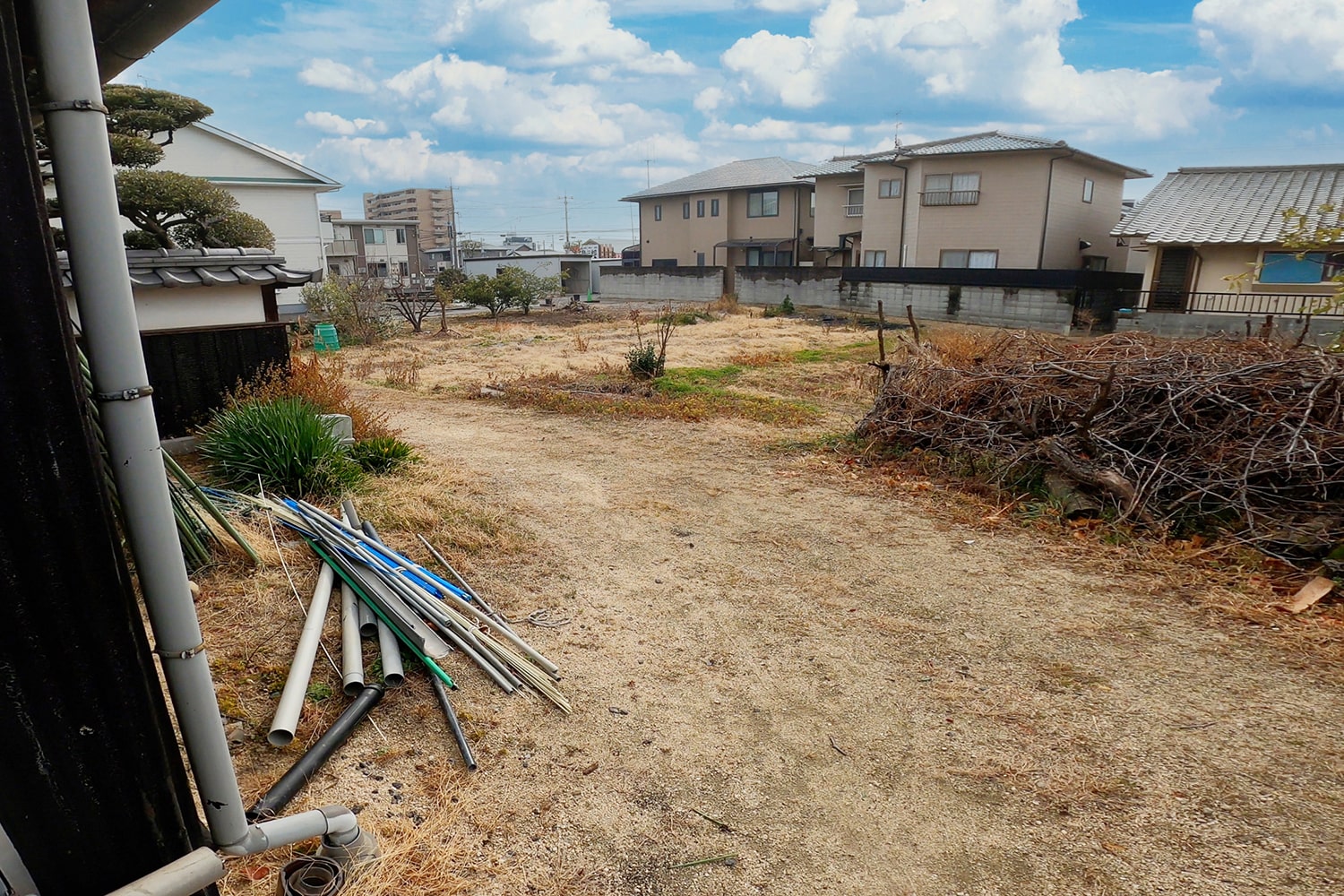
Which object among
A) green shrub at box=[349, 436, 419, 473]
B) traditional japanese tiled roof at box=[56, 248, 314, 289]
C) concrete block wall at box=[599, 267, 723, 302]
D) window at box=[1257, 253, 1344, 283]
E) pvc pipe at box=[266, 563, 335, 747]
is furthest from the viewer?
concrete block wall at box=[599, 267, 723, 302]

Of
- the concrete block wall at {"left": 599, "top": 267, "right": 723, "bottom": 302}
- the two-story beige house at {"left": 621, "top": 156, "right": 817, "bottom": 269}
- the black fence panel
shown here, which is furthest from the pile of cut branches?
the two-story beige house at {"left": 621, "top": 156, "right": 817, "bottom": 269}

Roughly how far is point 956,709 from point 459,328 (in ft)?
67.3

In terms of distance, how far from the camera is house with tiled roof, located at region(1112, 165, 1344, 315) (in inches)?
723

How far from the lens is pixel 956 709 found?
3.60m

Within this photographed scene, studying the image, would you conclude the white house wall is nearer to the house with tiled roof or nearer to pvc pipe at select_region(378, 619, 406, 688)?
pvc pipe at select_region(378, 619, 406, 688)

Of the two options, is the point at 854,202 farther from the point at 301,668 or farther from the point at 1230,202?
the point at 301,668

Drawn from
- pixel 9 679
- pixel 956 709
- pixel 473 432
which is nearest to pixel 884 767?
pixel 956 709

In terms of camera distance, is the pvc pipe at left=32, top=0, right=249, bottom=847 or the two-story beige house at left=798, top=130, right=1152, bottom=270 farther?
the two-story beige house at left=798, top=130, right=1152, bottom=270

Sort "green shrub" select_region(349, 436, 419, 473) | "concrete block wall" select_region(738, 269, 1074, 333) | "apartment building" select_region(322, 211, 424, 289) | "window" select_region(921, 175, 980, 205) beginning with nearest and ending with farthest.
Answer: "green shrub" select_region(349, 436, 419, 473), "concrete block wall" select_region(738, 269, 1074, 333), "window" select_region(921, 175, 980, 205), "apartment building" select_region(322, 211, 424, 289)

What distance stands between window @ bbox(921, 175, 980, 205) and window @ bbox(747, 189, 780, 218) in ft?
32.0

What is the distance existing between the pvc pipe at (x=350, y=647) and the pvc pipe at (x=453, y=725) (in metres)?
0.33

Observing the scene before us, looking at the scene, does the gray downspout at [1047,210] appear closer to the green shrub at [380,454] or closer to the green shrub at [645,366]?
the green shrub at [645,366]

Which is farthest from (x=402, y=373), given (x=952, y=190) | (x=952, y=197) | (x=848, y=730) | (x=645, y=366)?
(x=952, y=190)

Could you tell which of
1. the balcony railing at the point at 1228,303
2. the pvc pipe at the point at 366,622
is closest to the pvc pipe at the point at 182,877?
the pvc pipe at the point at 366,622
